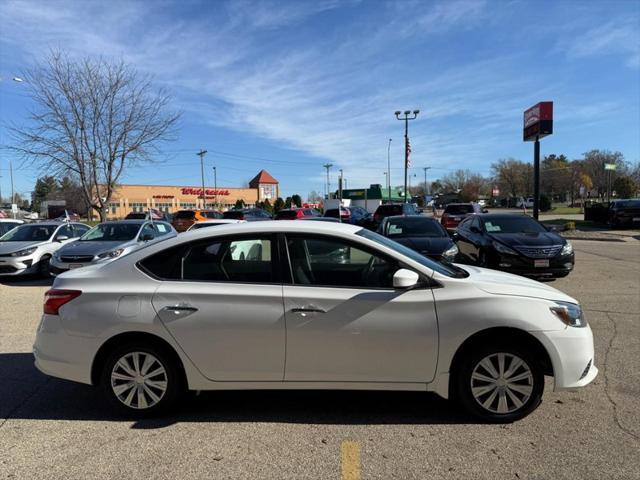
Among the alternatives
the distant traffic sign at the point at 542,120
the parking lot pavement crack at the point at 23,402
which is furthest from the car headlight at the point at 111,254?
the distant traffic sign at the point at 542,120

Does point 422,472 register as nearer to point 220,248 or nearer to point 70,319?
point 220,248

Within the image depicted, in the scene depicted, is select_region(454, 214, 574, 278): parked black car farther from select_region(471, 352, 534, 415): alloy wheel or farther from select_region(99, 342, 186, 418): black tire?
select_region(99, 342, 186, 418): black tire

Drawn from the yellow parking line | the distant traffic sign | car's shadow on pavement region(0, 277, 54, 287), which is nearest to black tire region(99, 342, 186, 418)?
the yellow parking line

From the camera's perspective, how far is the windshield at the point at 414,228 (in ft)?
35.8

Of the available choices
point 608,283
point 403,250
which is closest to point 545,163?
point 608,283

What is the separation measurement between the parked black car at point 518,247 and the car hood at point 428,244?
1017mm

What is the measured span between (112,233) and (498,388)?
1062cm

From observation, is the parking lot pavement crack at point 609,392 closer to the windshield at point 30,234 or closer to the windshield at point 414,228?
the windshield at point 414,228

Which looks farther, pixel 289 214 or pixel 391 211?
pixel 289 214

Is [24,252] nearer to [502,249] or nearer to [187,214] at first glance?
Result: [502,249]

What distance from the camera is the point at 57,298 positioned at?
154 inches

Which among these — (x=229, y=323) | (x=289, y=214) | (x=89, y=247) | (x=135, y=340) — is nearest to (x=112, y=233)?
(x=89, y=247)

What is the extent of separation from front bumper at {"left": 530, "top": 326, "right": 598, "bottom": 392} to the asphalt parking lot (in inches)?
13.1

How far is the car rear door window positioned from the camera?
3.78 metres
